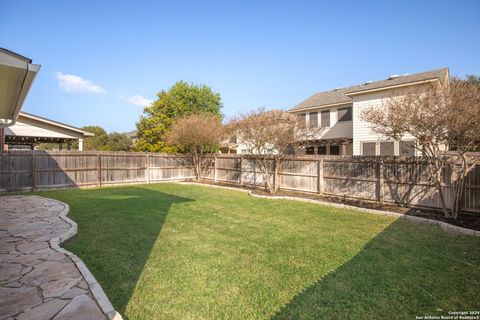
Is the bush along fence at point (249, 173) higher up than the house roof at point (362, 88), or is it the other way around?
the house roof at point (362, 88)

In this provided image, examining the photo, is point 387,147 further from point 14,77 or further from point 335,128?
point 14,77

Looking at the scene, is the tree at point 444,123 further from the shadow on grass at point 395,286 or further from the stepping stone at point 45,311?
the stepping stone at point 45,311

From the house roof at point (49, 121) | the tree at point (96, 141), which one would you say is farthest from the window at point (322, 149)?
the tree at point (96, 141)

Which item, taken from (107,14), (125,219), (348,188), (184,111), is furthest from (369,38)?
(184,111)

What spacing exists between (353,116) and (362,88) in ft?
6.02

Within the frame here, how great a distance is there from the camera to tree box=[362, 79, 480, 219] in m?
5.83

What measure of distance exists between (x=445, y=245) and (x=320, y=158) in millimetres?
5686

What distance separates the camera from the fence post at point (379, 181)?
8.41 meters

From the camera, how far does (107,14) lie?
38.5ft

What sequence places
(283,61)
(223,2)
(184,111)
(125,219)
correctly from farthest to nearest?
(184,111), (283,61), (223,2), (125,219)

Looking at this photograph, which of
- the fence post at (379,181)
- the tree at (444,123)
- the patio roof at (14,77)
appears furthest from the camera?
the fence post at (379,181)

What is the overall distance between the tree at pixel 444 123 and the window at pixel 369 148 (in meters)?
7.62

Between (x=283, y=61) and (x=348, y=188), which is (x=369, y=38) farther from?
(x=348, y=188)

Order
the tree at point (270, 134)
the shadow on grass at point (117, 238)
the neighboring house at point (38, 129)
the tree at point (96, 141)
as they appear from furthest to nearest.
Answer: the tree at point (96, 141), the neighboring house at point (38, 129), the tree at point (270, 134), the shadow on grass at point (117, 238)
